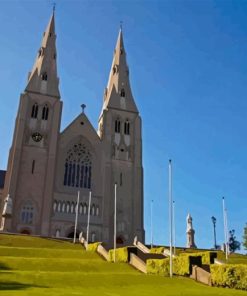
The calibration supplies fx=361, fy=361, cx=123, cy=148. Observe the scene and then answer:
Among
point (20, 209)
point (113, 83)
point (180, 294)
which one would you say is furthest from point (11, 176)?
point (180, 294)

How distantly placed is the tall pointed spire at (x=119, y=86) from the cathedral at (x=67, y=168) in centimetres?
25

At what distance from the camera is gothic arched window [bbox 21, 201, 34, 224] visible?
4906cm

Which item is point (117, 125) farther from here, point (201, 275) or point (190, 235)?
point (201, 275)

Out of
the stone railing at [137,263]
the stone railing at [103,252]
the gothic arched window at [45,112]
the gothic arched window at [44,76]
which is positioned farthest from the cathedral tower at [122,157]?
the stone railing at [137,263]

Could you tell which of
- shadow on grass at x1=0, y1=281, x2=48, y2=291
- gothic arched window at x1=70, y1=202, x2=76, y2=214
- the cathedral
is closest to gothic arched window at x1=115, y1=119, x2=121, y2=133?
the cathedral

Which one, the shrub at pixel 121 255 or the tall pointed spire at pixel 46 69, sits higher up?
the tall pointed spire at pixel 46 69

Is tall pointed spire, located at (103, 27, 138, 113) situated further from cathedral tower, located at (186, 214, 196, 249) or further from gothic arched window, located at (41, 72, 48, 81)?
cathedral tower, located at (186, 214, 196, 249)

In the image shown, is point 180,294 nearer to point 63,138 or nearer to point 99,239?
point 99,239

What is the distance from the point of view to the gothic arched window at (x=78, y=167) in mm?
54781

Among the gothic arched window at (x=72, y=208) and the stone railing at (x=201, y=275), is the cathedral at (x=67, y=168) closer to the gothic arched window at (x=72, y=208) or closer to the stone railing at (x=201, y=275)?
the gothic arched window at (x=72, y=208)

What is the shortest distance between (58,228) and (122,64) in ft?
117

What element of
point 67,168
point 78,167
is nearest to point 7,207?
point 67,168

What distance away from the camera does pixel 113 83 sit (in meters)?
67.5

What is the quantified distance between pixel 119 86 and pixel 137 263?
45.5 meters
